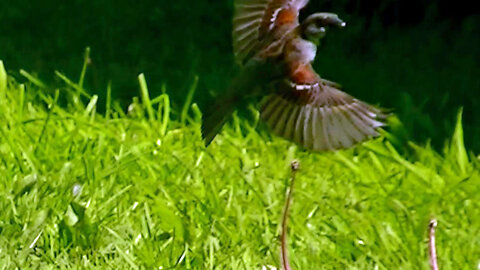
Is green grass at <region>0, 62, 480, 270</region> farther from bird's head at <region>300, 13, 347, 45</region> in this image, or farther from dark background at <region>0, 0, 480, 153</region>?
bird's head at <region>300, 13, 347, 45</region>

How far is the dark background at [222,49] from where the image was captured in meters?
4.06

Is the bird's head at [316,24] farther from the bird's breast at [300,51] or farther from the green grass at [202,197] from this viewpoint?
the green grass at [202,197]

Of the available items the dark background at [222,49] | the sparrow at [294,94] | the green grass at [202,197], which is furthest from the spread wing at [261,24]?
the dark background at [222,49]

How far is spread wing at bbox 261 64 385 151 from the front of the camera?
1.49m

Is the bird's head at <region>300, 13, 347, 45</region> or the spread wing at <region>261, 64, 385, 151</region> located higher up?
the bird's head at <region>300, 13, 347, 45</region>

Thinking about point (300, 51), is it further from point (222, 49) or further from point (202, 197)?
point (222, 49)

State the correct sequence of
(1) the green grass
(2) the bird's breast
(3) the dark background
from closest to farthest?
1. (2) the bird's breast
2. (1) the green grass
3. (3) the dark background

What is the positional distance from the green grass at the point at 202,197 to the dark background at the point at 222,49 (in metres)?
0.51

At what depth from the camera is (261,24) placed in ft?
5.23

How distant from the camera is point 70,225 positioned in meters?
2.38

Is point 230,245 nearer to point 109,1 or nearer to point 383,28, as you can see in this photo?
point 383,28

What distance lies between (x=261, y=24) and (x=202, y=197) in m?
1.12

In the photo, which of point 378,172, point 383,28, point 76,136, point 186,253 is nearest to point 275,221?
point 186,253

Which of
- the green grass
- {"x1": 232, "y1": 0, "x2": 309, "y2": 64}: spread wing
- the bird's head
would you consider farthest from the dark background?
the bird's head
